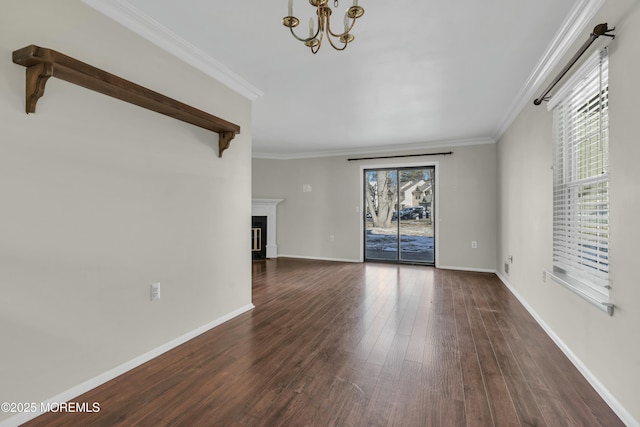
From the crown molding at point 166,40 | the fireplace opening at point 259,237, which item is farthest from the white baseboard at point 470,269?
the crown molding at point 166,40

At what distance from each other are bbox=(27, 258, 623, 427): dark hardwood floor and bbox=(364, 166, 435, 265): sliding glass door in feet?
8.95

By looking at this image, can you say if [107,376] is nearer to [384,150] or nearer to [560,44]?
[560,44]

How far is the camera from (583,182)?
7.16 feet

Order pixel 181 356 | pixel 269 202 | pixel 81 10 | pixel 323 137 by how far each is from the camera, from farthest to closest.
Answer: pixel 269 202 < pixel 323 137 < pixel 181 356 < pixel 81 10

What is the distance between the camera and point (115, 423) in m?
1.53

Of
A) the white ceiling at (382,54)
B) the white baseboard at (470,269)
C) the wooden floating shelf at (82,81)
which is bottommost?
the white baseboard at (470,269)

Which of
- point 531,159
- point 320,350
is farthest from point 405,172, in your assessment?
point 320,350

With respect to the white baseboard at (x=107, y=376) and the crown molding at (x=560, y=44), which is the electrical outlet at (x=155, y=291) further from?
the crown molding at (x=560, y=44)

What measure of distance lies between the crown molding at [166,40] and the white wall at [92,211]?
56 mm

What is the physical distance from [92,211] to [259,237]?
16.3 ft

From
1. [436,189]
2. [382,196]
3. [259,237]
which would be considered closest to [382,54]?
[436,189]

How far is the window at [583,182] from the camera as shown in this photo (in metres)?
1.86

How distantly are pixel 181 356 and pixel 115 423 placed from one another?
714 millimetres

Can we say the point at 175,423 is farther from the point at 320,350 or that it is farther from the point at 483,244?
the point at 483,244
